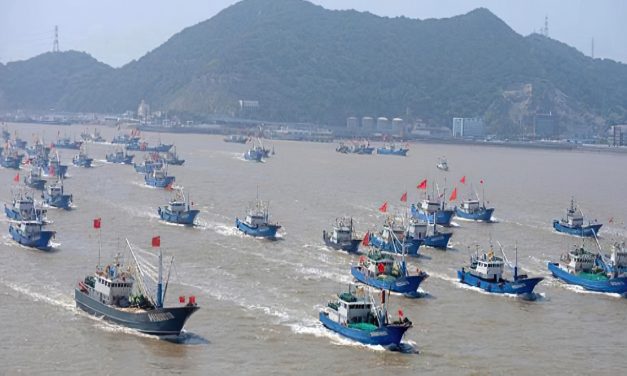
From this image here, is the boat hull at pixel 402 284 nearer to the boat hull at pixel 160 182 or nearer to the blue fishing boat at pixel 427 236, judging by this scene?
the blue fishing boat at pixel 427 236

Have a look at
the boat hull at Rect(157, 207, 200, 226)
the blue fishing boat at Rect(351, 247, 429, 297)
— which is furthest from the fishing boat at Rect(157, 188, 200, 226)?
the blue fishing boat at Rect(351, 247, 429, 297)

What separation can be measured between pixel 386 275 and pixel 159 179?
5067 cm

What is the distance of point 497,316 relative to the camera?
50312mm

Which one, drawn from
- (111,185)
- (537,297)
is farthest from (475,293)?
(111,185)

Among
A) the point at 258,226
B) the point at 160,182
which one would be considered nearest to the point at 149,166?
the point at 160,182

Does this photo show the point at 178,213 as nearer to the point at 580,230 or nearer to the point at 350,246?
the point at 350,246

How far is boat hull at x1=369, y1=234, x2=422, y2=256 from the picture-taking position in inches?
A: 2494

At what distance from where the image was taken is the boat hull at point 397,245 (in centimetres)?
6334

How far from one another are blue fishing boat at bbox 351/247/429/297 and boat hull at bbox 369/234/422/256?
609cm

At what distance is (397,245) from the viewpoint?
63.8 meters

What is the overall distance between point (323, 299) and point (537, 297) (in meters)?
11.2

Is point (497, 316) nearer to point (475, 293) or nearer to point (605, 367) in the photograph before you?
point (475, 293)

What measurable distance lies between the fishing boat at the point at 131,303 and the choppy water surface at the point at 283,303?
22.7 inches

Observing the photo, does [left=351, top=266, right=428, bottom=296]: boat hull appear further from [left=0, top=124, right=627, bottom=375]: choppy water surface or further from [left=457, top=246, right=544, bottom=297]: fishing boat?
[left=457, top=246, right=544, bottom=297]: fishing boat
